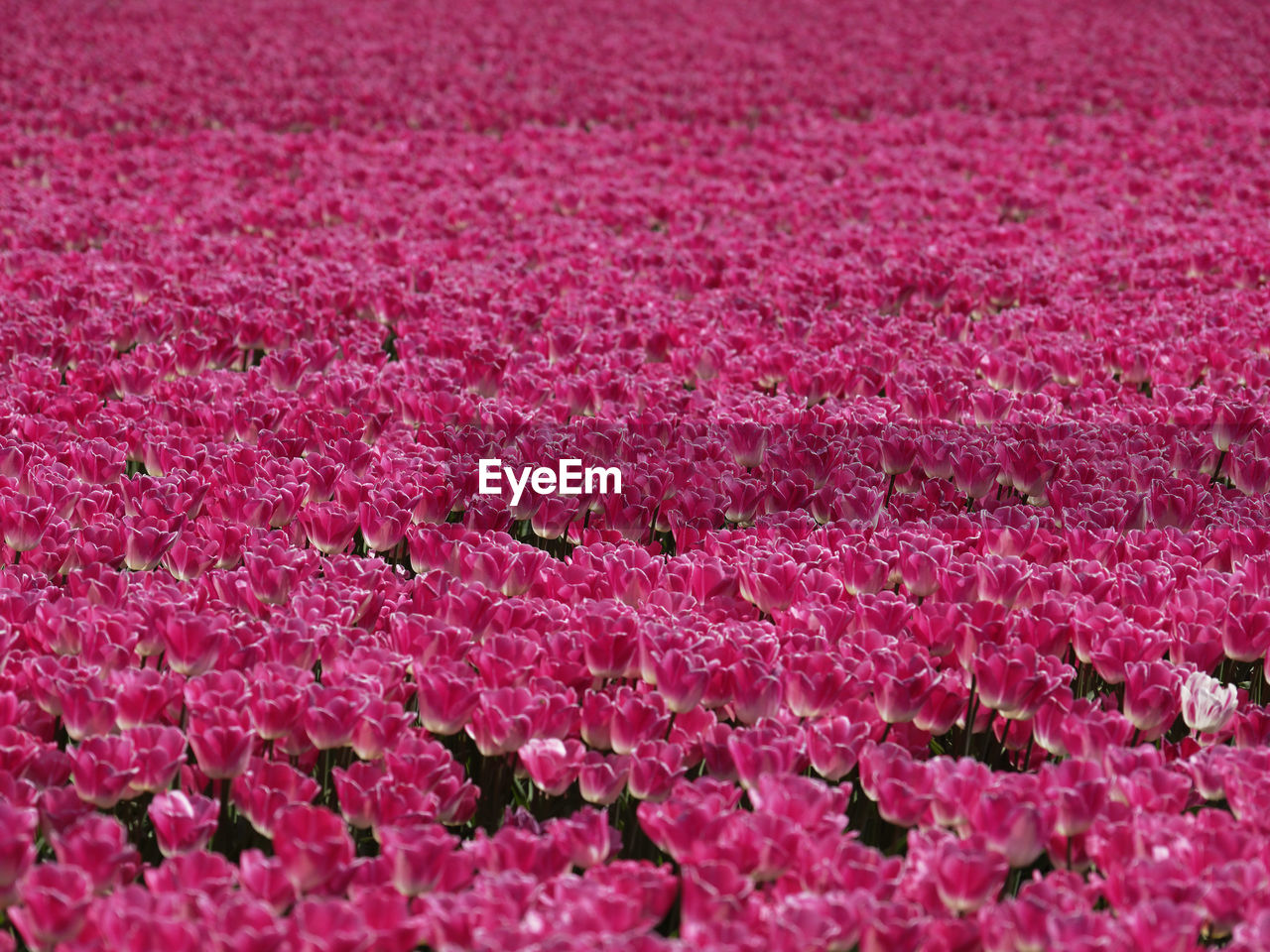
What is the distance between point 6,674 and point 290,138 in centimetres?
993

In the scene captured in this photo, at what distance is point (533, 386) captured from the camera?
4723 mm

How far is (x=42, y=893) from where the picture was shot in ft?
5.82

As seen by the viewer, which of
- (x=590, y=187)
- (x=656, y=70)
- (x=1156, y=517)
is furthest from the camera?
(x=656, y=70)

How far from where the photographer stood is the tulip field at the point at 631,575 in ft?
6.36

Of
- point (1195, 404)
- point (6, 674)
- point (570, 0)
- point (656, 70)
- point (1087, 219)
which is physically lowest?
point (6, 674)

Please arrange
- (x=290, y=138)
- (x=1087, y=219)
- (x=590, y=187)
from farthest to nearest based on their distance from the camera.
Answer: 1. (x=290, y=138)
2. (x=590, y=187)
3. (x=1087, y=219)

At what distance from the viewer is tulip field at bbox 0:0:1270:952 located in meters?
1.94

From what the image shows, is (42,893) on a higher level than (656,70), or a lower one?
lower

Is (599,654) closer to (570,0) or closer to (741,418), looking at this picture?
(741,418)

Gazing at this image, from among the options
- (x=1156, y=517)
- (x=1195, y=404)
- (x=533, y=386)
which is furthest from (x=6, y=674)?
(x=1195, y=404)

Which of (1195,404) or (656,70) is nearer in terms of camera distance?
(1195,404)

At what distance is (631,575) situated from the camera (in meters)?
3.01

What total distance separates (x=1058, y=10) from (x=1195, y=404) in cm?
1887

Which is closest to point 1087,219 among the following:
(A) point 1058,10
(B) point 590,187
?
(B) point 590,187
